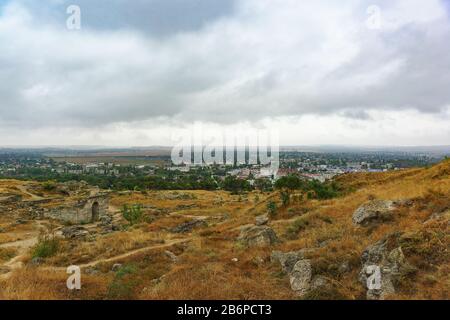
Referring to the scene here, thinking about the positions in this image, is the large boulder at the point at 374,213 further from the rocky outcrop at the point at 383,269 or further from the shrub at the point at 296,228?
the rocky outcrop at the point at 383,269

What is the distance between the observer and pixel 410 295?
7.39 m

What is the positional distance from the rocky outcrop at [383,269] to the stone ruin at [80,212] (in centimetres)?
3518

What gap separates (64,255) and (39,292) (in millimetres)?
9377

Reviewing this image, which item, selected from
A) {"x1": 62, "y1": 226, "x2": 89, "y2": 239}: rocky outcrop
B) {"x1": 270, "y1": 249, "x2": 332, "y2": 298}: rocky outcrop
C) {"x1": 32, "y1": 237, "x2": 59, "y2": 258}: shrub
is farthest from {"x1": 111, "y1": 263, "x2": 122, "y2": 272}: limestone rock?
{"x1": 62, "y1": 226, "x2": 89, "y2": 239}: rocky outcrop

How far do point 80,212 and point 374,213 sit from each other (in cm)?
3478

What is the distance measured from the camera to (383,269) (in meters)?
8.46

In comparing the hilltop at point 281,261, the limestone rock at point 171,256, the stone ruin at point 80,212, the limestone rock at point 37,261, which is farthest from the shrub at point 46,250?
the stone ruin at point 80,212

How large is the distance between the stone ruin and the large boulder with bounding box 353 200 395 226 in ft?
105

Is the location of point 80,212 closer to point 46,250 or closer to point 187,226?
point 187,226

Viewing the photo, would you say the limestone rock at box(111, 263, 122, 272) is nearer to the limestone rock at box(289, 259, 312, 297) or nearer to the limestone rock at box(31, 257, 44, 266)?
the limestone rock at box(31, 257, 44, 266)

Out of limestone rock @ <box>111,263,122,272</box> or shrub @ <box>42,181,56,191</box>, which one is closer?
limestone rock @ <box>111,263,122,272</box>

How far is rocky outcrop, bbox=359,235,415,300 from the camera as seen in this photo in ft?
25.8
